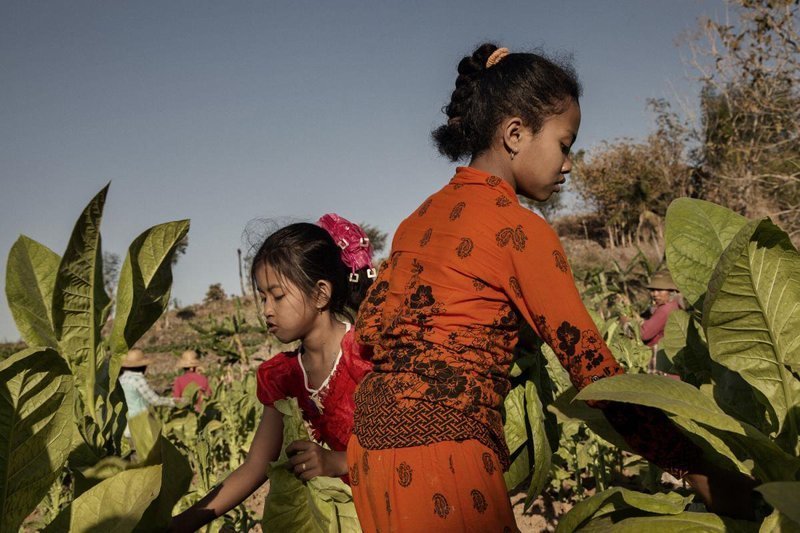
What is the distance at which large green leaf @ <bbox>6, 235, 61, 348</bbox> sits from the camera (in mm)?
953

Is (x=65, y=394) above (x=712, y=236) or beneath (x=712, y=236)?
→ beneath

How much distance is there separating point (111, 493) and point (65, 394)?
13cm

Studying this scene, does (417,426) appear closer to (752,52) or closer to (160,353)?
(752,52)

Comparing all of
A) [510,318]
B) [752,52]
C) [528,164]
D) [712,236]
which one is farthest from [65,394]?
[752,52]

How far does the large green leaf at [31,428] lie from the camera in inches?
29.9

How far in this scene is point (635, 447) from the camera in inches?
43.1

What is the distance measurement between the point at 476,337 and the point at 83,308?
25.8 inches

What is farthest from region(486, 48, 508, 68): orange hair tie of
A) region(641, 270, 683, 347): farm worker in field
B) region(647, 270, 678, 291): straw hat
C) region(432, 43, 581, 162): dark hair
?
region(647, 270, 678, 291): straw hat

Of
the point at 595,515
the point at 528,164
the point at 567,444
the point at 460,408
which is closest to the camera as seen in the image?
the point at 595,515

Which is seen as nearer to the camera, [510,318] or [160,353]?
[510,318]

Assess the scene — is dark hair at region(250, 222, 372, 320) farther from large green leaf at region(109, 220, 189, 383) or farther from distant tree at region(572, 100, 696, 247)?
distant tree at region(572, 100, 696, 247)

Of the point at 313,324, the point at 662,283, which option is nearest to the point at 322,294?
the point at 313,324

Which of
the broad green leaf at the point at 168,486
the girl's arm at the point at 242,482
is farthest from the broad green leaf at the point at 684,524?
the girl's arm at the point at 242,482

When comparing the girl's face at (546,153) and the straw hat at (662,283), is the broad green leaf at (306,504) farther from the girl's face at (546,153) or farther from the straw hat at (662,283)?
the straw hat at (662,283)
